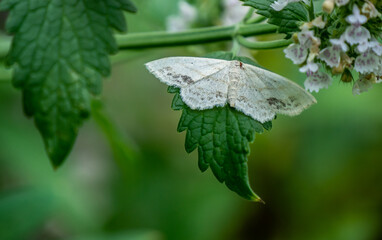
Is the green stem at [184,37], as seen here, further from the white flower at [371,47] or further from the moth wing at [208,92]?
the white flower at [371,47]

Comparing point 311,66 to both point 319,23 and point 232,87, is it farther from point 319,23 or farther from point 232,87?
point 232,87

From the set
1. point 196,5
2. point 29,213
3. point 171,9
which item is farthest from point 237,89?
point 29,213

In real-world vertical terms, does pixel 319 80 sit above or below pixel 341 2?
below

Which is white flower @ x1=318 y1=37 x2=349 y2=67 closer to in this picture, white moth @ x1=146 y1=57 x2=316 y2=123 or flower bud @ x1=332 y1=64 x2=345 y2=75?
flower bud @ x1=332 y1=64 x2=345 y2=75

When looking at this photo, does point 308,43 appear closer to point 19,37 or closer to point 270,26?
point 270,26

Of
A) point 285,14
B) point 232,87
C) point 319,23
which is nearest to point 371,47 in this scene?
point 319,23

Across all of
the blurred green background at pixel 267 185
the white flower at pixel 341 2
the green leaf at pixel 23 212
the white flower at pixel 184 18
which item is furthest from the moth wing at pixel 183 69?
the blurred green background at pixel 267 185

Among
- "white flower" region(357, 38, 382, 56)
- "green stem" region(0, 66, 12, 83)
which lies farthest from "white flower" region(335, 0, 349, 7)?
"green stem" region(0, 66, 12, 83)
